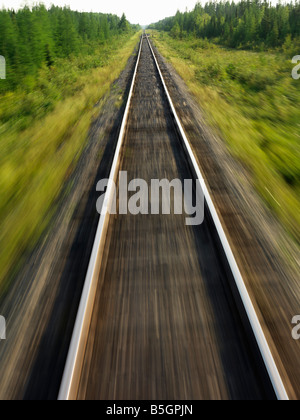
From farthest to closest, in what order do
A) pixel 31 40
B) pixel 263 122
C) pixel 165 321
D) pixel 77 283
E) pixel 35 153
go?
pixel 31 40 < pixel 263 122 < pixel 35 153 < pixel 77 283 < pixel 165 321

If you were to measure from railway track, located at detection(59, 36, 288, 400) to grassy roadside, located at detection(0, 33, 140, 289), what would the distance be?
1.35 metres

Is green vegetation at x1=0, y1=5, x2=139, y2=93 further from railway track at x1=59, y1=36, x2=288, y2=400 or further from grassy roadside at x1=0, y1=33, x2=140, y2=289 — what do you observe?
railway track at x1=59, y1=36, x2=288, y2=400

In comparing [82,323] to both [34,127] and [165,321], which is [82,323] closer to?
[165,321]

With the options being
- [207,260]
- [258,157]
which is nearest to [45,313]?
[207,260]

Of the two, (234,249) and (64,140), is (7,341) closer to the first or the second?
(234,249)

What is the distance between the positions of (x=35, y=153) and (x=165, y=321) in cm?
589

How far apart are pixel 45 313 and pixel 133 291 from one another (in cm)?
101

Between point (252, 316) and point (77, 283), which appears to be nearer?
point (252, 316)

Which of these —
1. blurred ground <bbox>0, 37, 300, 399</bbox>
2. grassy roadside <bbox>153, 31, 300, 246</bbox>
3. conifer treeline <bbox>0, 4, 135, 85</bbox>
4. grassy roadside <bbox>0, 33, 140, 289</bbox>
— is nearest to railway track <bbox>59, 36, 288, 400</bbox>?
blurred ground <bbox>0, 37, 300, 399</bbox>

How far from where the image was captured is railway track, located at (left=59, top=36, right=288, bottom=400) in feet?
6.82

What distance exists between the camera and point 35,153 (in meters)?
6.60

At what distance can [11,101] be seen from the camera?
1209cm

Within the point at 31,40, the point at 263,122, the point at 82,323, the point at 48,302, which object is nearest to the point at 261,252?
the point at 82,323

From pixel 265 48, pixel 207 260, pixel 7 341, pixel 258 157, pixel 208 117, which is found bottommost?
pixel 7 341
